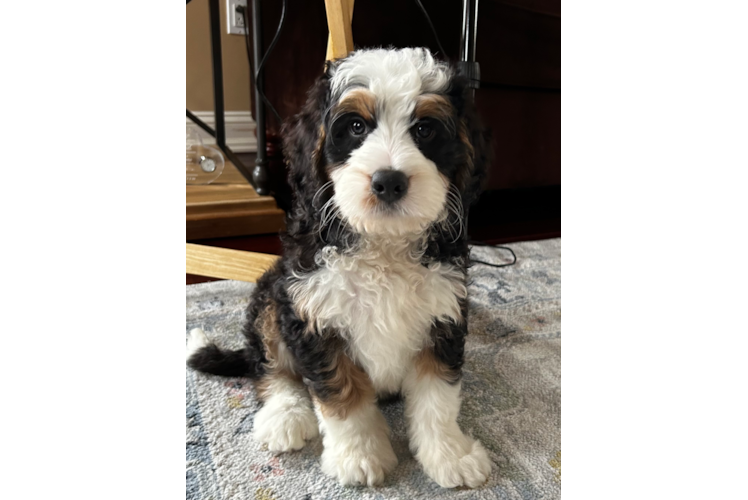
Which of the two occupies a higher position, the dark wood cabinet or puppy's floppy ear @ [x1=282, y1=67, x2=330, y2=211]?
the dark wood cabinet

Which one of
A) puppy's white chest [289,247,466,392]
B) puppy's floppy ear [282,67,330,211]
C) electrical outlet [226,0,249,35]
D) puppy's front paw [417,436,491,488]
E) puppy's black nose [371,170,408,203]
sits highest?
electrical outlet [226,0,249,35]

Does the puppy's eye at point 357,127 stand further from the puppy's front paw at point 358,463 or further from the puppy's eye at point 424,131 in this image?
the puppy's front paw at point 358,463

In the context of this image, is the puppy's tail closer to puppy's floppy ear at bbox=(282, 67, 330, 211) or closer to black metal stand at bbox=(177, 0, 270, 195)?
puppy's floppy ear at bbox=(282, 67, 330, 211)

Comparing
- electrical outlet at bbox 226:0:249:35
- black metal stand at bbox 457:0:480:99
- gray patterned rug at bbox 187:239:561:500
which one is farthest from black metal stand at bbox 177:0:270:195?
black metal stand at bbox 457:0:480:99

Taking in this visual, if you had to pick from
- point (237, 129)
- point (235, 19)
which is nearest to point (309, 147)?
point (235, 19)

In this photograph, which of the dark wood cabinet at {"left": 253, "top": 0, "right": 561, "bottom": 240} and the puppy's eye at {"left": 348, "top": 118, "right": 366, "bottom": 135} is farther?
the dark wood cabinet at {"left": 253, "top": 0, "right": 561, "bottom": 240}

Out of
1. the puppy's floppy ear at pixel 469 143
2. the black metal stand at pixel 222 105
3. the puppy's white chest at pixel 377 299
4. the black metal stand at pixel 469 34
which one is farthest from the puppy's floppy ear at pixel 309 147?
the black metal stand at pixel 222 105

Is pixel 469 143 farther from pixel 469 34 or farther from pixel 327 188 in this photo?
pixel 469 34
